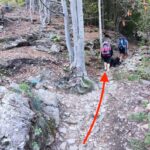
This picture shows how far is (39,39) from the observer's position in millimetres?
15906

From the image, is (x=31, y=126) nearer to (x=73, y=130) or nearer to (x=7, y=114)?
(x=7, y=114)

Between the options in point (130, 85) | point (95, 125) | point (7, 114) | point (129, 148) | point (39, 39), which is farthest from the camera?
point (39, 39)

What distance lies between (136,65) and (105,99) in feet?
14.6

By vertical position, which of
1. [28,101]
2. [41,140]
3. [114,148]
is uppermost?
[28,101]

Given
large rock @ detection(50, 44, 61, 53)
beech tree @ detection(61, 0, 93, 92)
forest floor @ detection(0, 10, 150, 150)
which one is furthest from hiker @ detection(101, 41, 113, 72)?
beech tree @ detection(61, 0, 93, 92)

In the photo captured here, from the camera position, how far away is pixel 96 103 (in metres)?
9.27

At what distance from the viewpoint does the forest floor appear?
24.0 feet

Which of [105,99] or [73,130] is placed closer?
[73,130]

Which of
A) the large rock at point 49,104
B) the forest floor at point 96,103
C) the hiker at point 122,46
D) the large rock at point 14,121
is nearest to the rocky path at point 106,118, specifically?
the forest floor at point 96,103

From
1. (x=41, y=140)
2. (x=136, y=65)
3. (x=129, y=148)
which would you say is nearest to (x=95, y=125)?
(x=129, y=148)

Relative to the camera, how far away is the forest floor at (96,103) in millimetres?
7320

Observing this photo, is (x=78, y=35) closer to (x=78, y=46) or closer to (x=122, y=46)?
(x=78, y=46)

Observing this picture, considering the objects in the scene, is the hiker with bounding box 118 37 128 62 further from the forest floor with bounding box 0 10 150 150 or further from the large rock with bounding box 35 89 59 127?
the large rock with bounding box 35 89 59 127

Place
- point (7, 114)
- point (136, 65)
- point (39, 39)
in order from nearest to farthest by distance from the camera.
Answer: point (7, 114)
point (136, 65)
point (39, 39)
